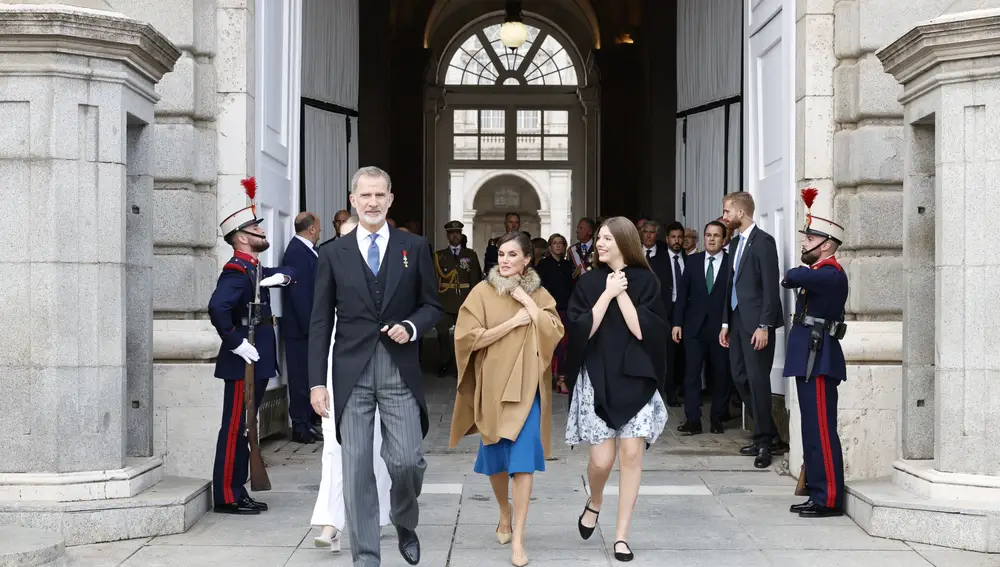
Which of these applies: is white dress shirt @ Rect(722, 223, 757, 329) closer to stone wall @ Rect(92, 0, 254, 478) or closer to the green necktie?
the green necktie

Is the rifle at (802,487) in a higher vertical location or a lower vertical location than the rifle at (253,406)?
lower

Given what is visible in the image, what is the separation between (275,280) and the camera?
8.09 metres

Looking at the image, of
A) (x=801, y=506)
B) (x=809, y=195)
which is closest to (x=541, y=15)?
(x=809, y=195)

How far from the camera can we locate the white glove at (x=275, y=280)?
782 cm

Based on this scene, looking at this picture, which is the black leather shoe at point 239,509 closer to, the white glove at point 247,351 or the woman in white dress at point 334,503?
the white glove at point 247,351

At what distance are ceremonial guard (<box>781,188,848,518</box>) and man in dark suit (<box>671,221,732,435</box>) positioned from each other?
3227 millimetres

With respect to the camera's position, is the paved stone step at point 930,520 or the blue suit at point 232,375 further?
the blue suit at point 232,375

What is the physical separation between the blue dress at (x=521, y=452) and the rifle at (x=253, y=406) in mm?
1842

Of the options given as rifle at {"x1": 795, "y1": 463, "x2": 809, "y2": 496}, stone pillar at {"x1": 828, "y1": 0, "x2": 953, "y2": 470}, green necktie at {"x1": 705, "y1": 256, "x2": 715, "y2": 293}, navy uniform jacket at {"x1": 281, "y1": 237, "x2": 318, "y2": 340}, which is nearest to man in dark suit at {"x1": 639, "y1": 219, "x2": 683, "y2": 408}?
green necktie at {"x1": 705, "y1": 256, "x2": 715, "y2": 293}

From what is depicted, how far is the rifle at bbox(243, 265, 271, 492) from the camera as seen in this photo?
7.29m

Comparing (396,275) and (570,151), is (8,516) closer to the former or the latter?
(396,275)

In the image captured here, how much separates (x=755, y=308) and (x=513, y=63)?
21.9 metres

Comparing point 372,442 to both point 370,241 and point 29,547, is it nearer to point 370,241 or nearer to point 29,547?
point 370,241

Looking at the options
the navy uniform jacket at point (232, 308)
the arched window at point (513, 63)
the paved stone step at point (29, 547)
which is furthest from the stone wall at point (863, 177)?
the arched window at point (513, 63)
